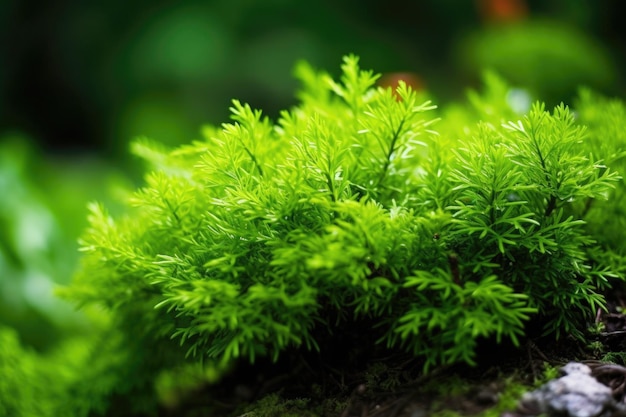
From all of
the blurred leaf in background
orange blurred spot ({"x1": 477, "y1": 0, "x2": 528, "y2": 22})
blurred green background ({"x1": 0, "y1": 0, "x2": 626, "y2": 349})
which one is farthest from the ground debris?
orange blurred spot ({"x1": 477, "y1": 0, "x2": 528, "y2": 22})

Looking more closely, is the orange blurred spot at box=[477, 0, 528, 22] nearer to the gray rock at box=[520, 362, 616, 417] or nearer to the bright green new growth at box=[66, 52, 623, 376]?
the bright green new growth at box=[66, 52, 623, 376]

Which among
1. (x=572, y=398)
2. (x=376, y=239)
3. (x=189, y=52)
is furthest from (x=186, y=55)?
(x=572, y=398)

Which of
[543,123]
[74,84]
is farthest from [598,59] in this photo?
[74,84]

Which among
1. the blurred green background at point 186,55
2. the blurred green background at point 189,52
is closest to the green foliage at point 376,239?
the blurred green background at point 186,55

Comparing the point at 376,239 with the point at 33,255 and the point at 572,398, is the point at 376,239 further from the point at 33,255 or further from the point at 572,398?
the point at 33,255

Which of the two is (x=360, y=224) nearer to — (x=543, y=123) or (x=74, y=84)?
(x=543, y=123)
